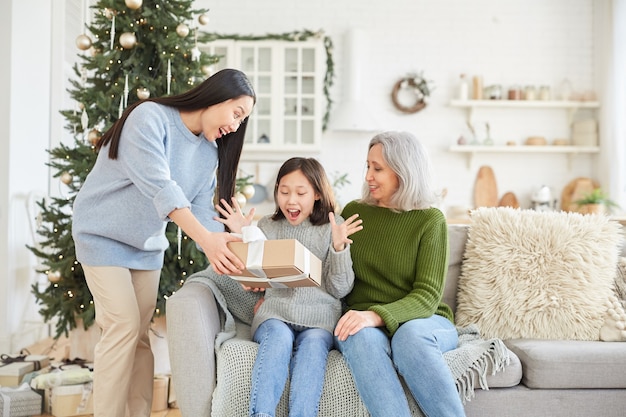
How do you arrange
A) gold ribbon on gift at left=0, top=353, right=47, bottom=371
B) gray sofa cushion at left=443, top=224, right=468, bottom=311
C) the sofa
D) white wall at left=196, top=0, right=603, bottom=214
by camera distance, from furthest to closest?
white wall at left=196, top=0, right=603, bottom=214 < gold ribbon on gift at left=0, top=353, right=47, bottom=371 < gray sofa cushion at left=443, top=224, right=468, bottom=311 < the sofa

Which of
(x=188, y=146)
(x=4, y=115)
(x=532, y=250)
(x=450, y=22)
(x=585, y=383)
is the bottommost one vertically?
(x=585, y=383)

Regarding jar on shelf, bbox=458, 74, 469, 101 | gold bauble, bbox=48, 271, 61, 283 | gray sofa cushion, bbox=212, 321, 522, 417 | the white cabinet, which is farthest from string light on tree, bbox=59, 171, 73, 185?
jar on shelf, bbox=458, 74, 469, 101

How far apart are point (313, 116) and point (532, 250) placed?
3.16m

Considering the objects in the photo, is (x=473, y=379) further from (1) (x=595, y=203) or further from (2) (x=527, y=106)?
(2) (x=527, y=106)

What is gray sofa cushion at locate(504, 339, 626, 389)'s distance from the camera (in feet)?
7.53

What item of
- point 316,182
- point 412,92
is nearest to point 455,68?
point 412,92

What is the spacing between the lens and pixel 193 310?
7.14 ft

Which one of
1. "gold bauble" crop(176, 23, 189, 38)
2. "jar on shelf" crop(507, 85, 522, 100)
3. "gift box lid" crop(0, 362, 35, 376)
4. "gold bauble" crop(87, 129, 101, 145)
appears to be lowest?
"gift box lid" crop(0, 362, 35, 376)

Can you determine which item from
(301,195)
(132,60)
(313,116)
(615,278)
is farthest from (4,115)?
(615,278)

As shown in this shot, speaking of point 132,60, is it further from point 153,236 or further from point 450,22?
point 450,22

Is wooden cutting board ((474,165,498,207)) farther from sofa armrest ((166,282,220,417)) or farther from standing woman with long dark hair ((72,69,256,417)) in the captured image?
sofa armrest ((166,282,220,417))

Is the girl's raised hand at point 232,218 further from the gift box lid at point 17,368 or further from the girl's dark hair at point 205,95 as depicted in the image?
the gift box lid at point 17,368

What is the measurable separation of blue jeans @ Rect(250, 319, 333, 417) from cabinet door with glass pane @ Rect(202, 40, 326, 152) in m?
3.54

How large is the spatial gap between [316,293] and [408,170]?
21.8 inches
